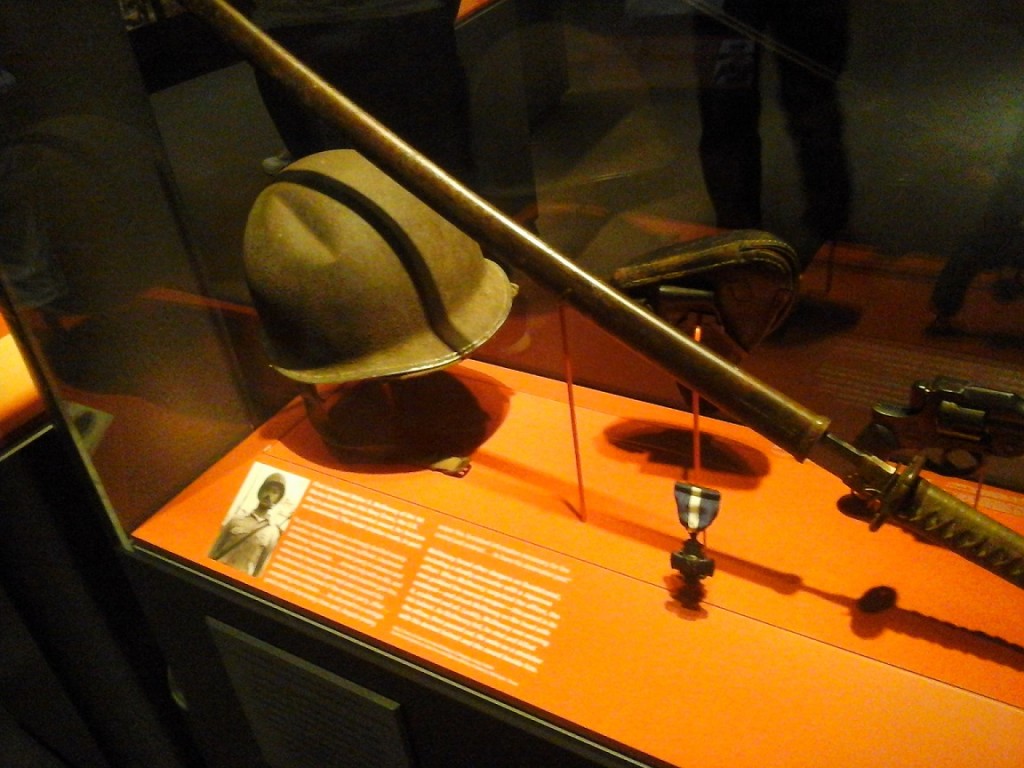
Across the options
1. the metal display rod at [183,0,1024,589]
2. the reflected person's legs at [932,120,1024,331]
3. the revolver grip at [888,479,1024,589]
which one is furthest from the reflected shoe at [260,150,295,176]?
the revolver grip at [888,479,1024,589]

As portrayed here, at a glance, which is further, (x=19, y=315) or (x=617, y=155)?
(x=617, y=155)

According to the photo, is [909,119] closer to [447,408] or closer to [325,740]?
[447,408]

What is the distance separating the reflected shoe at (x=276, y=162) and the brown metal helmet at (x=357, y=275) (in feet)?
1.44

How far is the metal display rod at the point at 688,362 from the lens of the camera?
4.15 ft

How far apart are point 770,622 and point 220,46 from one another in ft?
5.54

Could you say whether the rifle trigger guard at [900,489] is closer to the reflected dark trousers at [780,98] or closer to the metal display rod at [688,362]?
the metal display rod at [688,362]

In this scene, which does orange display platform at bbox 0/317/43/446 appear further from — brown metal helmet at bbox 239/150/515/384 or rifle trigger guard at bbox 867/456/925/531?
rifle trigger guard at bbox 867/456/925/531

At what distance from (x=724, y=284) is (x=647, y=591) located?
0.57m

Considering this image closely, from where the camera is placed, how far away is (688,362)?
1.32 meters

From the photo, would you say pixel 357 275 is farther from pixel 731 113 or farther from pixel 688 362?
pixel 731 113

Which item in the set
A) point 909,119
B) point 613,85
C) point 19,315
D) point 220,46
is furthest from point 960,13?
point 19,315

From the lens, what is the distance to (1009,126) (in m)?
1.38

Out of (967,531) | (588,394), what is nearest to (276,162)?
(588,394)

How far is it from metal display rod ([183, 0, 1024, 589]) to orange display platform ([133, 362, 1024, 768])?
18 centimetres
